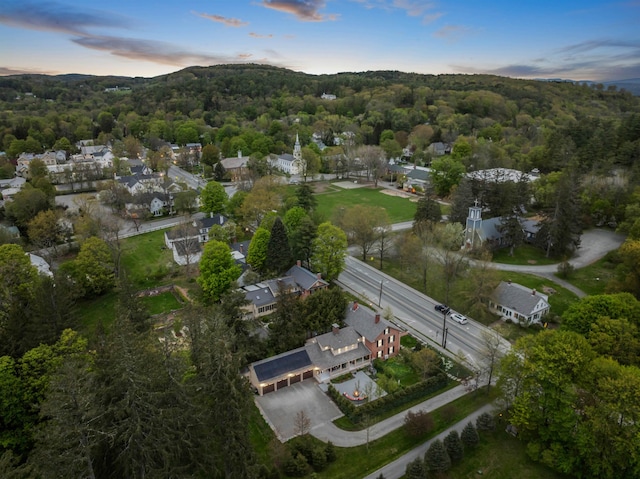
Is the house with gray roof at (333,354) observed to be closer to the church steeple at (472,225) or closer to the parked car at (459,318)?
the parked car at (459,318)

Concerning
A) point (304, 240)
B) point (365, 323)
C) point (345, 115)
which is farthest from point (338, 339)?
point (345, 115)

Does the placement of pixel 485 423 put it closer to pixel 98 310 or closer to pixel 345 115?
pixel 98 310

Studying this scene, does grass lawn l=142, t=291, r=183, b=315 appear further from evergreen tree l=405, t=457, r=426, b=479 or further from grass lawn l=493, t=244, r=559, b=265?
grass lawn l=493, t=244, r=559, b=265

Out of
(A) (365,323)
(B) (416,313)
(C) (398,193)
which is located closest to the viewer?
(A) (365,323)

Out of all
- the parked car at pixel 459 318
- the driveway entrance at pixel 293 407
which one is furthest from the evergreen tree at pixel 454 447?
the parked car at pixel 459 318

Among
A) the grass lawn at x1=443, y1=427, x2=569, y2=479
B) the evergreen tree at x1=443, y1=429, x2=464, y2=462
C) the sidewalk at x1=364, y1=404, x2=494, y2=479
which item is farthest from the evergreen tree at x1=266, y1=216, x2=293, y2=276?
the grass lawn at x1=443, y1=427, x2=569, y2=479

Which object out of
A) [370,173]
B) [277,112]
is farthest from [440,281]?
[277,112]

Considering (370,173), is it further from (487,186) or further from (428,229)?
(428,229)
